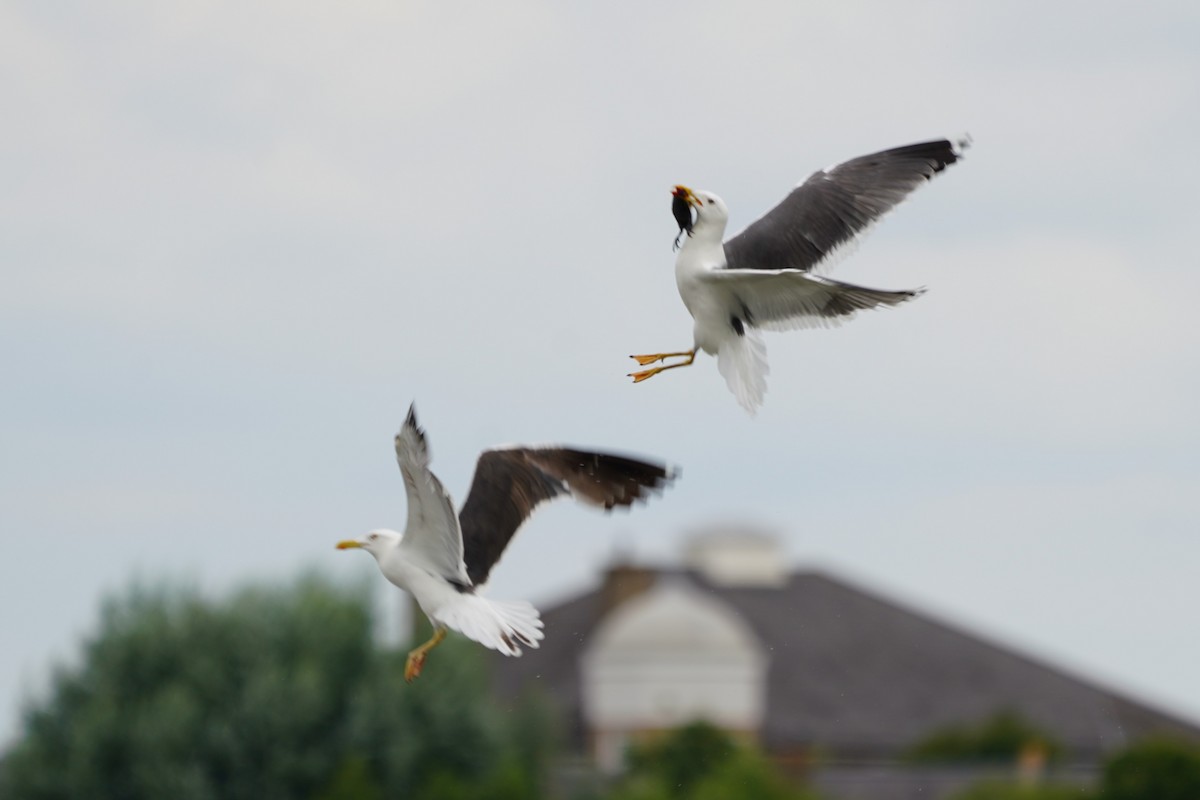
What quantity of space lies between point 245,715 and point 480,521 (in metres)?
38.8

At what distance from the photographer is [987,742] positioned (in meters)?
60.0

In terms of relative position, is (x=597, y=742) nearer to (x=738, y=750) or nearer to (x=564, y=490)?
(x=738, y=750)

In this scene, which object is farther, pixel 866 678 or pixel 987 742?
pixel 866 678

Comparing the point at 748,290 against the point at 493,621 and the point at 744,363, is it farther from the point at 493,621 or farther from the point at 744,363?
the point at 493,621

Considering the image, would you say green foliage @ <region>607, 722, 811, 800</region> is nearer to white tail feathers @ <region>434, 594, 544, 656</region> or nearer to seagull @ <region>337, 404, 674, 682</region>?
seagull @ <region>337, 404, 674, 682</region>

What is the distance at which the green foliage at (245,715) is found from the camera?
49.5 meters

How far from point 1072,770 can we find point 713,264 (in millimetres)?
47748

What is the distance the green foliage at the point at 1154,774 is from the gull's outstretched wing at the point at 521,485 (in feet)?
103

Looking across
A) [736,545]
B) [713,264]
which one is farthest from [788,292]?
[736,545]

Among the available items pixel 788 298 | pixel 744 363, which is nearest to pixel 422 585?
pixel 744 363

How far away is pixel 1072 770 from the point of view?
5666 centimetres

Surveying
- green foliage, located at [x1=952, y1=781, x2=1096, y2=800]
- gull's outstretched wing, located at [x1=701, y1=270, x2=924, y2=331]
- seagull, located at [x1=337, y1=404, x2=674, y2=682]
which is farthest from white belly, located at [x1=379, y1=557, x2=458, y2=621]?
green foliage, located at [x1=952, y1=781, x2=1096, y2=800]

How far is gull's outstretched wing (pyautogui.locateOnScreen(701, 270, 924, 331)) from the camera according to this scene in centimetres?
1066

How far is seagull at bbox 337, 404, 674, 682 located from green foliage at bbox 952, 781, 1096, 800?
33.2 metres
